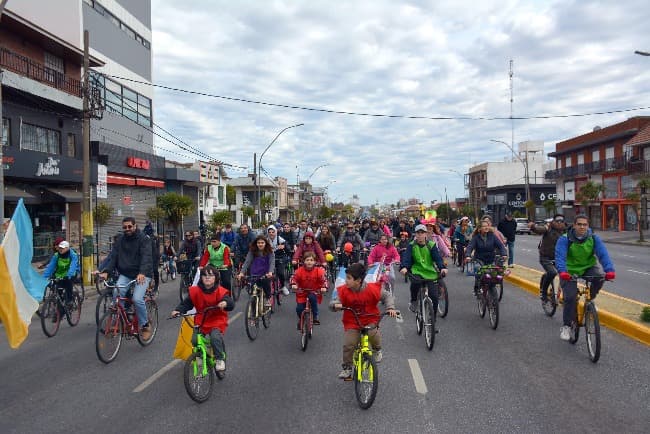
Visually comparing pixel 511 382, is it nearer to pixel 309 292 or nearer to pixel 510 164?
pixel 309 292

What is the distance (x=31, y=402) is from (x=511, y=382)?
537 cm

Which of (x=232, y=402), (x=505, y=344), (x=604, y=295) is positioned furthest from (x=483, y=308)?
(x=232, y=402)

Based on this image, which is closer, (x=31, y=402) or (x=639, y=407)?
(x=639, y=407)

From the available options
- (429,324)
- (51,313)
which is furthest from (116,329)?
(429,324)

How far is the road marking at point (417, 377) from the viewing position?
5931 mm

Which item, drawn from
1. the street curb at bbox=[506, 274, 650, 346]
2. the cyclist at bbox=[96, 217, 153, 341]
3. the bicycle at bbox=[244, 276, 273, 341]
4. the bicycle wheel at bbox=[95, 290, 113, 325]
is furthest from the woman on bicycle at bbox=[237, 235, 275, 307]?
the street curb at bbox=[506, 274, 650, 346]

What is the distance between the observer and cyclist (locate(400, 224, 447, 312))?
338 inches

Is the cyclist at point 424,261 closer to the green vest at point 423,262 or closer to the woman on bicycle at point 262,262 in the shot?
the green vest at point 423,262

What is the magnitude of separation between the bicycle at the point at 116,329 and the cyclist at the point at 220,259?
255 cm

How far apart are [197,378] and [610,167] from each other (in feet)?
172

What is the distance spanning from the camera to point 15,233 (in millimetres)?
7059

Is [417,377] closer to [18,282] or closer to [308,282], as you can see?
[308,282]

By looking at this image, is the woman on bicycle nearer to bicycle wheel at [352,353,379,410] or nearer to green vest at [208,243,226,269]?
green vest at [208,243,226,269]

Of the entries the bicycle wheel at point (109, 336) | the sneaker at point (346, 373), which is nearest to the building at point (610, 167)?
the sneaker at point (346, 373)
